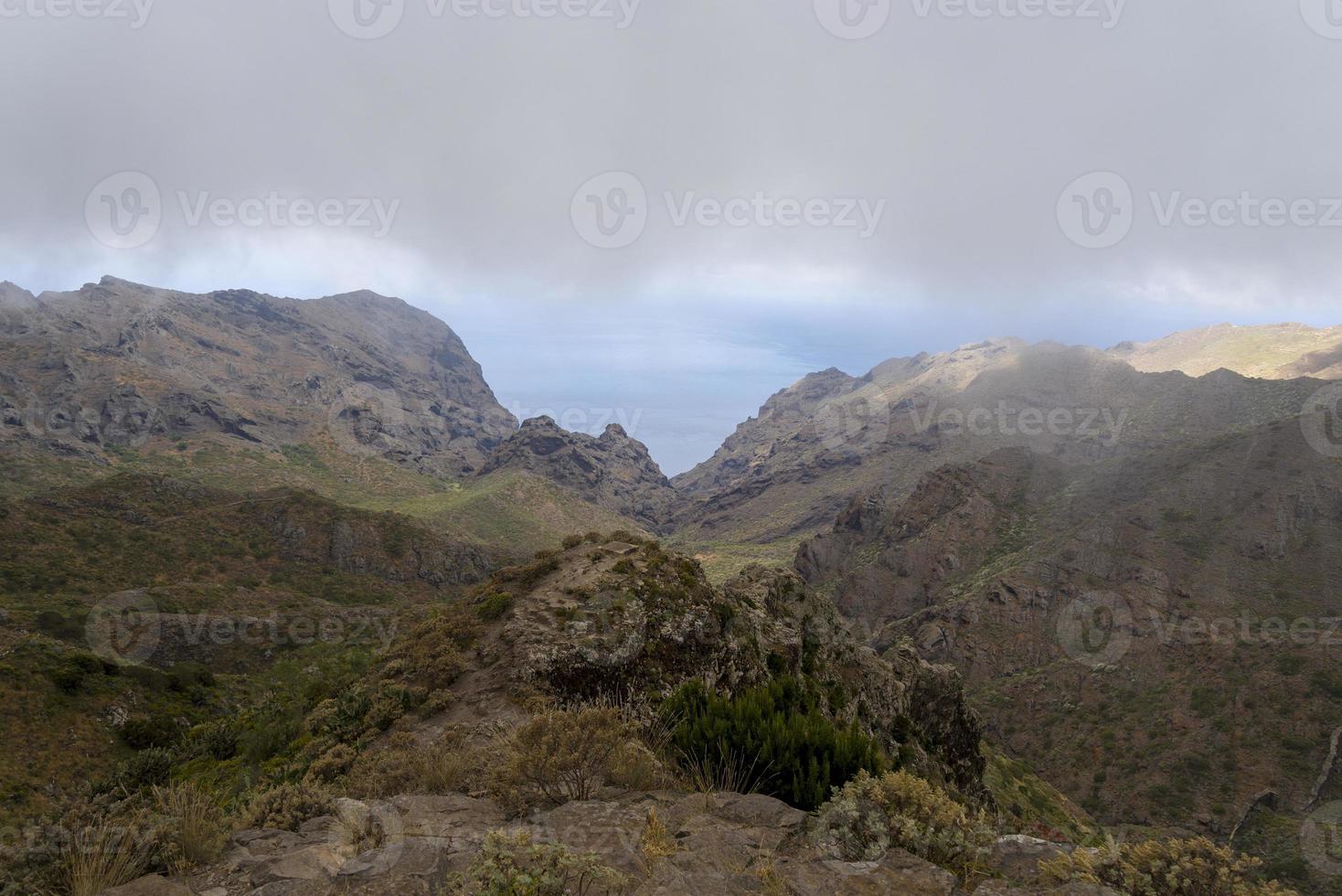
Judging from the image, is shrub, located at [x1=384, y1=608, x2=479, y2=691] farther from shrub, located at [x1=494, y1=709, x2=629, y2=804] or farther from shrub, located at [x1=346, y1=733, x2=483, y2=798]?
shrub, located at [x1=494, y1=709, x2=629, y2=804]

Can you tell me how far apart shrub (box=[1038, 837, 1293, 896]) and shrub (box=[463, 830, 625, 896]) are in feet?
14.4

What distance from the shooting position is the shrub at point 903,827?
6926 millimetres

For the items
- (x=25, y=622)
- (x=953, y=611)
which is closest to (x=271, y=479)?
(x=25, y=622)

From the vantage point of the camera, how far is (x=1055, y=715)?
6625 centimetres

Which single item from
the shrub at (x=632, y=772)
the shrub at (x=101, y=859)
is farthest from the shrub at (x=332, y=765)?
the shrub at (x=632, y=772)

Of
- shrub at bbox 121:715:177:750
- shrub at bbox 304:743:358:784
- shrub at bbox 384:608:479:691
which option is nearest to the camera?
shrub at bbox 304:743:358:784

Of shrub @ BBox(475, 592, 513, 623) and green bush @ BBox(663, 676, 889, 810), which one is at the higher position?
shrub @ BBox(475, 592, 513, 623)

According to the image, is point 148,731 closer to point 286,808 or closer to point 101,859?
point 286,808

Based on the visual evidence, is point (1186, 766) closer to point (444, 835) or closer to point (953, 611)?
point (953, 611)

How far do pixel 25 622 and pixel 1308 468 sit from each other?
13920 cm

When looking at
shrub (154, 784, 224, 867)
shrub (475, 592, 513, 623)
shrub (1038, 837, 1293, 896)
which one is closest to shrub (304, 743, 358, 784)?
shrub (154, 784, 224, 867)

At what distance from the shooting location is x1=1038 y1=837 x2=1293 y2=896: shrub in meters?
5.59

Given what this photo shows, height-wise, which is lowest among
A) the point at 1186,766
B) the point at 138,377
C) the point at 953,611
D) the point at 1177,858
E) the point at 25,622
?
the point at 1186,766

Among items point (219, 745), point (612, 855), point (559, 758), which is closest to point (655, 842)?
point (612, 855)
